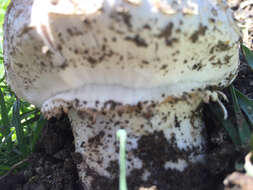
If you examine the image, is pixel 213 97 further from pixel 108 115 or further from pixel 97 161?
pixel 97 161

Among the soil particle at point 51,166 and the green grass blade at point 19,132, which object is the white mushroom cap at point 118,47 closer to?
the soil particle at point 51,166

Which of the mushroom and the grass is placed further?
the grass

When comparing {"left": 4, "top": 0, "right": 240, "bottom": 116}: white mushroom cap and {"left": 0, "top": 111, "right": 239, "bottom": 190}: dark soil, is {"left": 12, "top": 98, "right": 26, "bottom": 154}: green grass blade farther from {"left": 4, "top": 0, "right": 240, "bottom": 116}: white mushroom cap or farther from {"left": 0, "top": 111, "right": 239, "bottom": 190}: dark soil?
{"left": 4, "top": 0, "right": 240, "bottom": 116}: white mushroom cap

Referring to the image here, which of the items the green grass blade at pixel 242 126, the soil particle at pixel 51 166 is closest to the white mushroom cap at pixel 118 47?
the green grass blade at pixel 242 126

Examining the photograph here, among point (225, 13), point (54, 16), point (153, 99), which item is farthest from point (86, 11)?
point (225, 13)

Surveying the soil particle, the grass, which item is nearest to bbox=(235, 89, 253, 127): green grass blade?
the soil particle

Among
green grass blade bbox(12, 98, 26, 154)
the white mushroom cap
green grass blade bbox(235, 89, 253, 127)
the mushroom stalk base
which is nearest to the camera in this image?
the white mushroom cap

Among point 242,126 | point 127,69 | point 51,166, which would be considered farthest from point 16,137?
point 242,126
